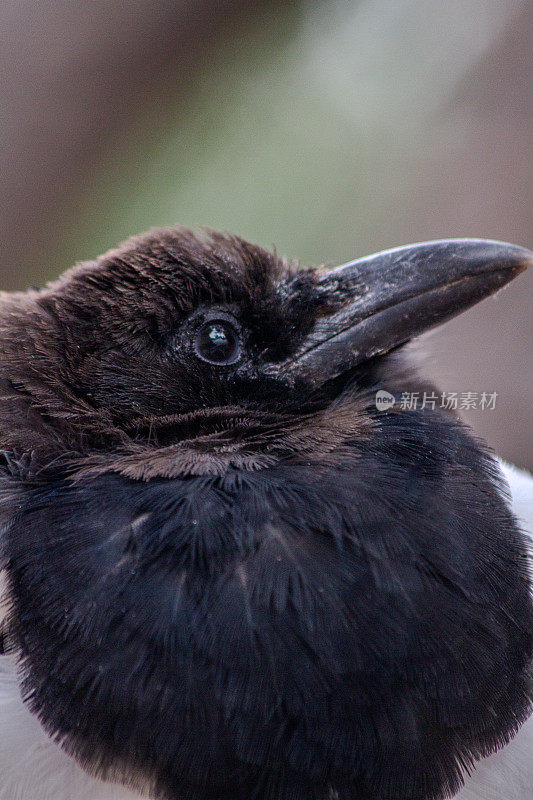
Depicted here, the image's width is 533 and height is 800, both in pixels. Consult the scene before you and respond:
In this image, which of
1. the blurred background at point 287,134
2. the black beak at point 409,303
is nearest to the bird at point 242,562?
the black beak at point 409,303

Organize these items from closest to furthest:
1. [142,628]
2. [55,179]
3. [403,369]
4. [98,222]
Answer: [142,628] < [403,369] < [55,179] < [98,222]

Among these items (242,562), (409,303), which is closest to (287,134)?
(409,303)

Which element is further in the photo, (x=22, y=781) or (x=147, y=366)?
(x=147, y=366)

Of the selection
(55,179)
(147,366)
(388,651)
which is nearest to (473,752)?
(388,651)

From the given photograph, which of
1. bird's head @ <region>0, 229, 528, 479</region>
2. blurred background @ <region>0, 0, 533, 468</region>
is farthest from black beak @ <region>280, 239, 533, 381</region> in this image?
blurred background @ <region>0, 0, 533, 468</region>

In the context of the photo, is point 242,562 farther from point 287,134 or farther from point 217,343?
point 287,134

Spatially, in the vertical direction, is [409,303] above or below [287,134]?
below

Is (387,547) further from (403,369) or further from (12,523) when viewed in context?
(12,523)
